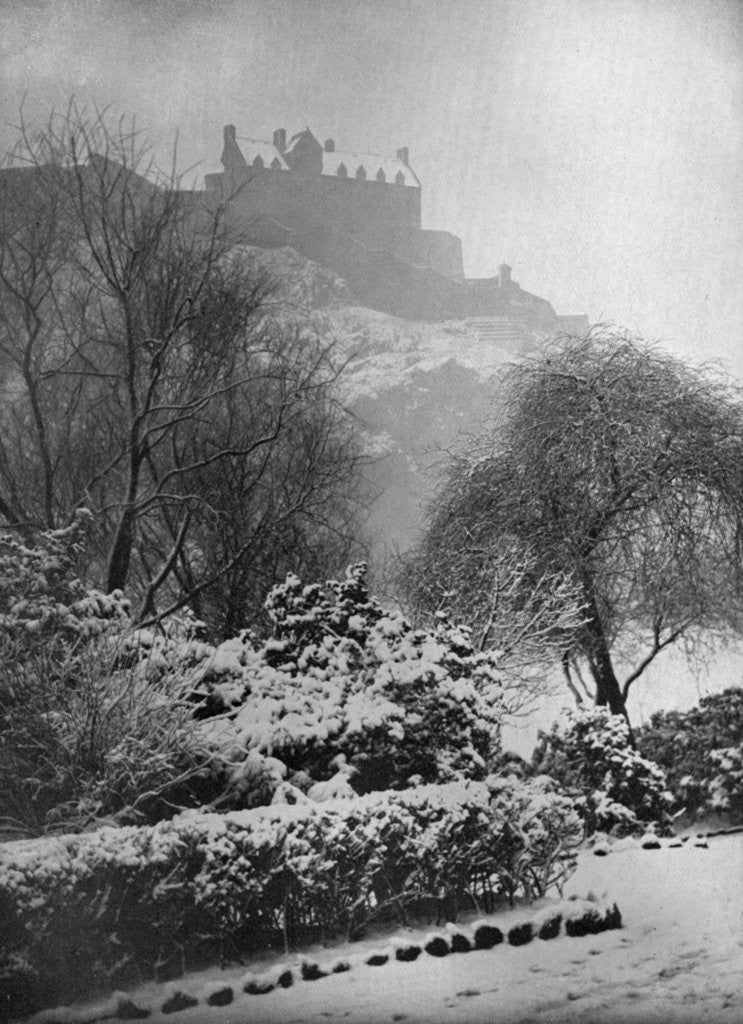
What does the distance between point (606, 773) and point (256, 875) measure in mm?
3556

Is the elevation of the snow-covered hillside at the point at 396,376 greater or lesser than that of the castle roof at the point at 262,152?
lesser

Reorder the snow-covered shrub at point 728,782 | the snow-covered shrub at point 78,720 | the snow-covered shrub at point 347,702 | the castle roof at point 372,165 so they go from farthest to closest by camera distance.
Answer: the snow-covered shrub at point 728,782, the castle roof at point 372,165, the snow-covered shrub at point 347,702, the snow-covered shrub at point 78,720

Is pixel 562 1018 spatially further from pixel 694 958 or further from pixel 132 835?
pixel 132 835

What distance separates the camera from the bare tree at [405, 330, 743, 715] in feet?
25.2

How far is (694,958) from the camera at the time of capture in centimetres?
502

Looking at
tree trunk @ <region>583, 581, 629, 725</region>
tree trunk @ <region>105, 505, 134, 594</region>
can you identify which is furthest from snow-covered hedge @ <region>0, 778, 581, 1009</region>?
tree trunk @ <region>583, 581, 629, 725</region>

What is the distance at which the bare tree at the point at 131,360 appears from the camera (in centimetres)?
686

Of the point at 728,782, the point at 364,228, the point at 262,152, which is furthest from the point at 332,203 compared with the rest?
the point at 728,782

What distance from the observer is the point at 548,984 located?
4.55m

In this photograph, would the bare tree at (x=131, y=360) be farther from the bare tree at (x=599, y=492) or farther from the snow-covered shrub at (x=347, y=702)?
the bare tree at (x=599, y=492)

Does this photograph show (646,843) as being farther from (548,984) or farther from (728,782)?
(548,984)

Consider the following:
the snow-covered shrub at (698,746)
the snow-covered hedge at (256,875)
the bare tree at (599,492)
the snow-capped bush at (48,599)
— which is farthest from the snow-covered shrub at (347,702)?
the snow-covered shrub at (698,746)

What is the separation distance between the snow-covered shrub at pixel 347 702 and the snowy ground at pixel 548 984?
0.94 meters

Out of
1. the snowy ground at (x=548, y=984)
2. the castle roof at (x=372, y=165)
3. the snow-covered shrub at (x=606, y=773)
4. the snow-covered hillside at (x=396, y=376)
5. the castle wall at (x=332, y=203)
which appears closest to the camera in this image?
the snowy ground at (x=548, y=984)
